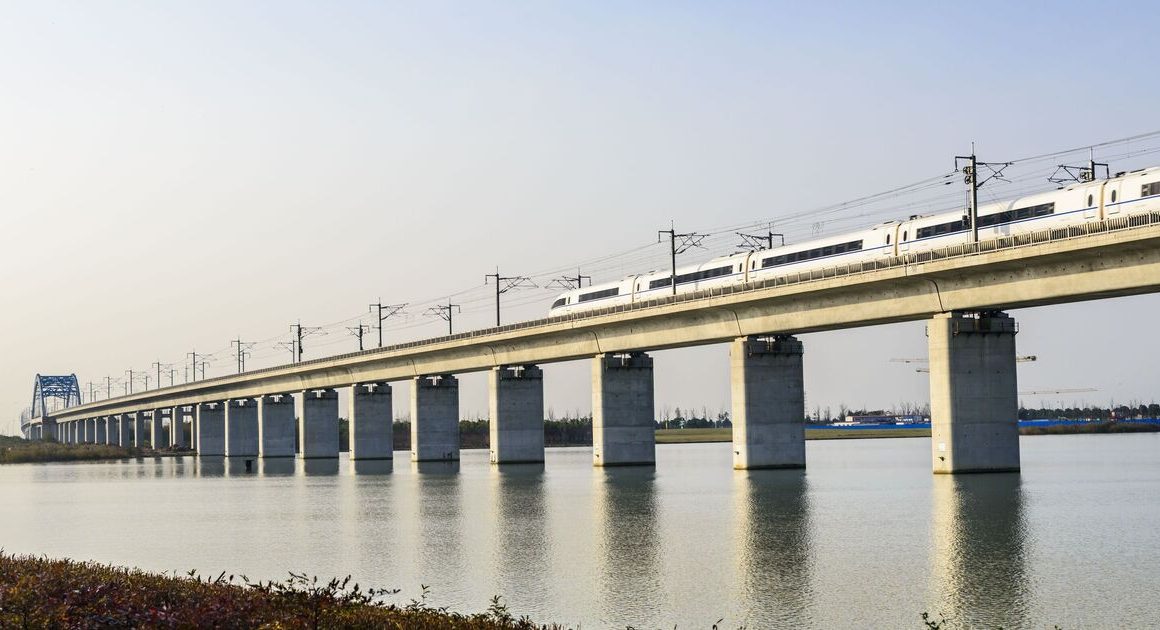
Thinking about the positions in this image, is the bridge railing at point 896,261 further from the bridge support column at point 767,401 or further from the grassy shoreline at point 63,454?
the grassy shoreline at point 63,454

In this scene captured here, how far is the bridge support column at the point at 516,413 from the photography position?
10888cm

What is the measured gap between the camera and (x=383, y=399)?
142 m

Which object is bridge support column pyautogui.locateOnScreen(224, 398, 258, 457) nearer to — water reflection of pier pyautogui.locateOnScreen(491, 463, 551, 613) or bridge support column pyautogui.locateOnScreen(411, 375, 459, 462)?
bridge support column pyautogui.locateOnScreen(411, 375, 459, 462)

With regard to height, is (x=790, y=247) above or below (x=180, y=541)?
above

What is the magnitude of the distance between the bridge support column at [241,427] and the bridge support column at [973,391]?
132 m

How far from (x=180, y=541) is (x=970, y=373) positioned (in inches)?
1612

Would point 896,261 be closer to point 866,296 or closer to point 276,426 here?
point 866,296

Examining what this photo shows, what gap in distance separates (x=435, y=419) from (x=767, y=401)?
50.8m

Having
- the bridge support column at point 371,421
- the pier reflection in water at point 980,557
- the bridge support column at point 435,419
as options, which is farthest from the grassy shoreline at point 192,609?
the bridge support column at point 371,421

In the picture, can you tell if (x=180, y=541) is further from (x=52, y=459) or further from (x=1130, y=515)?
(x=52, y=459)

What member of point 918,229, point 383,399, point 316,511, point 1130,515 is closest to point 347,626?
point 1130,515

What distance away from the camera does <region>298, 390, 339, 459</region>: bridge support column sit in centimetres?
15200

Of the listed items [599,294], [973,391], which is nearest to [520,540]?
[973,391]

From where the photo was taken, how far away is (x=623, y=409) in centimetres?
9588
